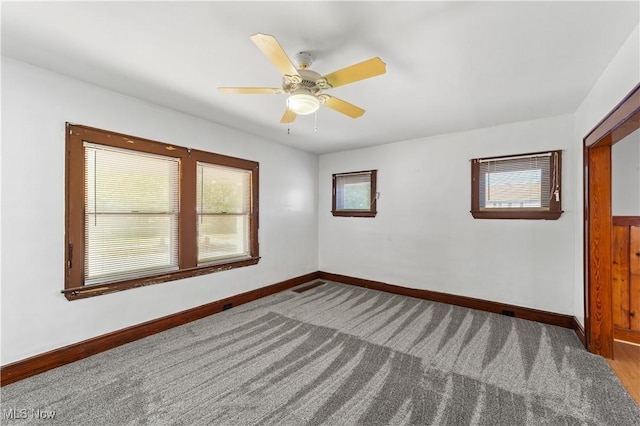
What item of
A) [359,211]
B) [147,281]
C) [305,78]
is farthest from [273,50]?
[359,211]

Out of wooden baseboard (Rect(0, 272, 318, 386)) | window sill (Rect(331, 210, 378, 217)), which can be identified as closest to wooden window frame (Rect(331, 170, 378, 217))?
window sill (Rect(331, 210, 378, 217))

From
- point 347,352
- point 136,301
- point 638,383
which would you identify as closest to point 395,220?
point 347,352

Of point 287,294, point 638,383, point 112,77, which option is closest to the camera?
point 638,383

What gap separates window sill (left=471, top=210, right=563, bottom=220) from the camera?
321cm

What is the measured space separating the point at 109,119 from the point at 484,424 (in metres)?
4.06

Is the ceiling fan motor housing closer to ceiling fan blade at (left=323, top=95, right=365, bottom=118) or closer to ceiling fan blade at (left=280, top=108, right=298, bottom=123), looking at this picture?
ceiling fan blade at (left=323, top=95, right=365, bottom=118)

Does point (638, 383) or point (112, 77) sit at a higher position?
point (112, 77)

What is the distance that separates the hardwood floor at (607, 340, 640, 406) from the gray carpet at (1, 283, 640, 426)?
7 centimetres

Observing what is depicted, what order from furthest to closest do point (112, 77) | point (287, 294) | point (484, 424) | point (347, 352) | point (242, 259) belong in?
point (287, 294) < point (242, 259) < point (347, 352) < point (112, 77) < point (484, 424)

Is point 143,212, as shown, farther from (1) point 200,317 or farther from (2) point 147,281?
(1) point 200,317

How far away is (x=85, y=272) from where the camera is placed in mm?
2508

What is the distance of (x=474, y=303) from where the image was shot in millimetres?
3695

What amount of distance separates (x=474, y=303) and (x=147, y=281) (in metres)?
4.19

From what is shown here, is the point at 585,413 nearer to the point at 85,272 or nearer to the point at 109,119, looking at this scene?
the point at 85,272
